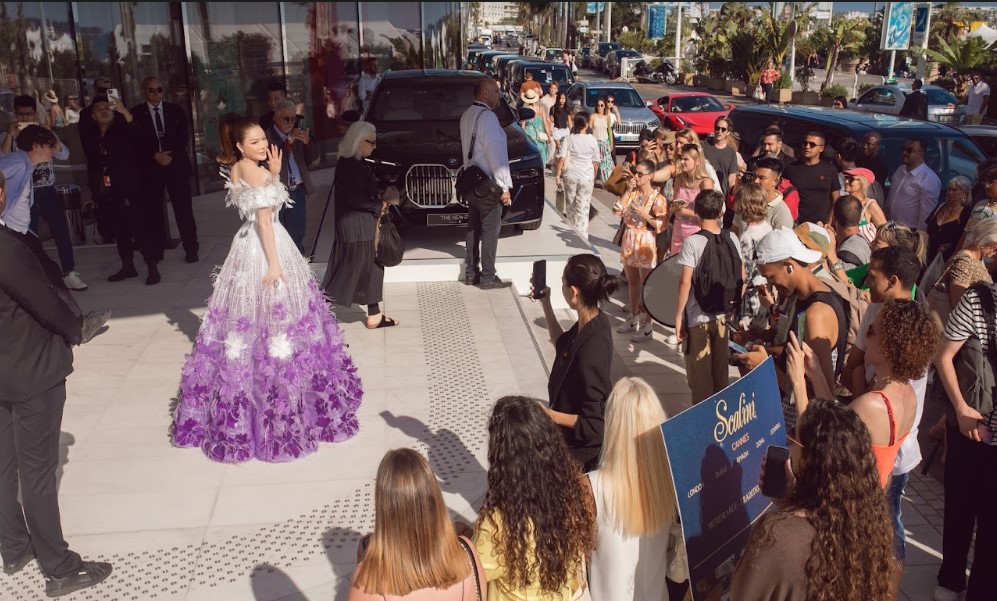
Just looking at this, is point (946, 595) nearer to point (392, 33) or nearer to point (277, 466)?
point (277, 466)

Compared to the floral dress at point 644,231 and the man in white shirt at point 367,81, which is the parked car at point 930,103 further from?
the floral dress at point 644,231

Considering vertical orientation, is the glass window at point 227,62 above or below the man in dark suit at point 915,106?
above

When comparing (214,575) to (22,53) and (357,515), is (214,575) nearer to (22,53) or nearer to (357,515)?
(357,515)

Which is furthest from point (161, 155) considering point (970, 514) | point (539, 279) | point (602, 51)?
point (602, 51)

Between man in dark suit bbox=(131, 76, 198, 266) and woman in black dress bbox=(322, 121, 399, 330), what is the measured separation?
8.78ft

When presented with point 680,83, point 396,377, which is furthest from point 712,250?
point 680,83

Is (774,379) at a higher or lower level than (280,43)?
lower

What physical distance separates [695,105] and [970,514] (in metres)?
19.2

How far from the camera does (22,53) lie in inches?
499

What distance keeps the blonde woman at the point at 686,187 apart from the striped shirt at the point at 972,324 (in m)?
3.13

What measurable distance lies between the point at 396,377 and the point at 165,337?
2.27m

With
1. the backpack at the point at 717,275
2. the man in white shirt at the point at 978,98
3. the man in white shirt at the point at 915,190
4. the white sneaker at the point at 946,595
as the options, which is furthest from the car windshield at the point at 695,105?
the white sneaker at the point at 946,595

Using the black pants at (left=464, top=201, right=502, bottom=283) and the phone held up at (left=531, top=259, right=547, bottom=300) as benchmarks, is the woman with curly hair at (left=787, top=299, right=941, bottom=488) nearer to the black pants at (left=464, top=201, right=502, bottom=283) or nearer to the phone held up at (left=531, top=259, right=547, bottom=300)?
the phone held up at (left=531, top=259, right=547, bottom=300)

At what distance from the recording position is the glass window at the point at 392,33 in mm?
18219
